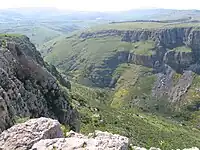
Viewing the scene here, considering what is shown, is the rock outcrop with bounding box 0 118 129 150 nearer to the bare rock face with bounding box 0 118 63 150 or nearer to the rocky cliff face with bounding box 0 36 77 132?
the bare rock face with bounding box 0 118 63 150

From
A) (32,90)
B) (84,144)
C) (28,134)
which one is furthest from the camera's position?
(32,90)

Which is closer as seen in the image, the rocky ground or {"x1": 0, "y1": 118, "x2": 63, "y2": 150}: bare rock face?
the rocky ground

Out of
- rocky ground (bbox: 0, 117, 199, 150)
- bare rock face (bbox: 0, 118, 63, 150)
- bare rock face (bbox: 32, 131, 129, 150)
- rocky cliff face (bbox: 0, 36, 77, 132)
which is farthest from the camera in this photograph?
rocky cliff face (bbox: 0, 36, 77, 132)

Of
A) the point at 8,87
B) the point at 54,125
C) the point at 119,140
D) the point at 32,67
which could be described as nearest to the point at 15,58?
the point at 32,67

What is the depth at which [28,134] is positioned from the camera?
21000 millimetres

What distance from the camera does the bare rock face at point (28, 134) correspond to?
20.4m

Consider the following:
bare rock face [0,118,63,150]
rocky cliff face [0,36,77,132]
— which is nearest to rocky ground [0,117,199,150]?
bare rock face [0,118,63,150]

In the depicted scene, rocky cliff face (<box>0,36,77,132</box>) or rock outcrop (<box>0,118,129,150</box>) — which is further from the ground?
rock outcrop (<box>0,118,129,150</box>)

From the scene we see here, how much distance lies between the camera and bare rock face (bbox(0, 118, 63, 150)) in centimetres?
2036

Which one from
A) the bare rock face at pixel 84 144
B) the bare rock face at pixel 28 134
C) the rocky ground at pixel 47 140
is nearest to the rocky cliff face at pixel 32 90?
the bare rock face at pixel 28 134

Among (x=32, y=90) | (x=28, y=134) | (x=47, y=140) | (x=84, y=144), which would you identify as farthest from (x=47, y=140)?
(x=32, y=90)

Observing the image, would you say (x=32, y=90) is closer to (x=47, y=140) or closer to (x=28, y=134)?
(x=28, y=134)

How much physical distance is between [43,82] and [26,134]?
29293 mm

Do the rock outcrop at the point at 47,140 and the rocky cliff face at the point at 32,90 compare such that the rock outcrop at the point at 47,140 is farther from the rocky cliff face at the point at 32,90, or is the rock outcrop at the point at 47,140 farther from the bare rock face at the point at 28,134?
the rocky cliff face at the point at 32,90
